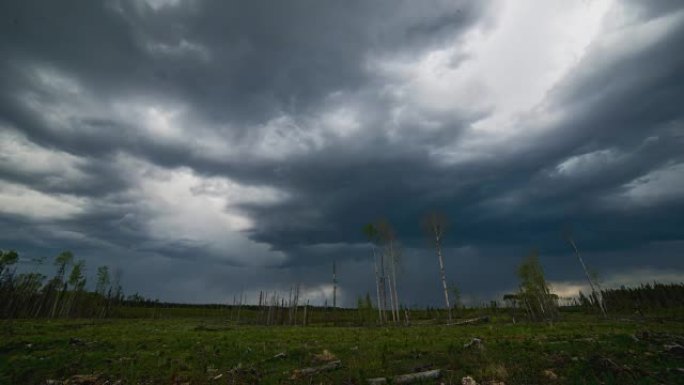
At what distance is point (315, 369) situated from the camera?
13.4m

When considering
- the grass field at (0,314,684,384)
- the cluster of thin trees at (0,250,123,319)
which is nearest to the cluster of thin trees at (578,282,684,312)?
the grass field at (0,314,684,384)

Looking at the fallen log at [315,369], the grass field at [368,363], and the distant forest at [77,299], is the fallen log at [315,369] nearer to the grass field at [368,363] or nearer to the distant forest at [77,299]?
the grass field at [368,363]

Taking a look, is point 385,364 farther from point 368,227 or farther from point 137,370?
point 368,227

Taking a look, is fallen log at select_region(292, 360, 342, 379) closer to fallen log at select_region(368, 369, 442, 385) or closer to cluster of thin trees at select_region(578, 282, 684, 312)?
fallen log at select_region(368, 369, 442, 385)

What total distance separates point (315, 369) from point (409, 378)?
412 centimetres

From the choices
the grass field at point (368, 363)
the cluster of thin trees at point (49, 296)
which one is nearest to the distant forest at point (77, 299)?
the cluster of thin trees at point (49, 296)

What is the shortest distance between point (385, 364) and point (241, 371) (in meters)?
6.19

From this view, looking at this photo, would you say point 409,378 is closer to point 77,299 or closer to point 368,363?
point 368,363

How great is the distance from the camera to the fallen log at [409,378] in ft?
36.8

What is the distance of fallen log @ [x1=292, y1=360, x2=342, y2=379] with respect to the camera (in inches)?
508

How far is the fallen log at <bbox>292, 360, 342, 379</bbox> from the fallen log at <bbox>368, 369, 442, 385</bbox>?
8.87 feet

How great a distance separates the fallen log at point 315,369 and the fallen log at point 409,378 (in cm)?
270

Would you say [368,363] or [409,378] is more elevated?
[368,363]

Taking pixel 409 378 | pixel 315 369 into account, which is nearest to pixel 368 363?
pixel 315 369
